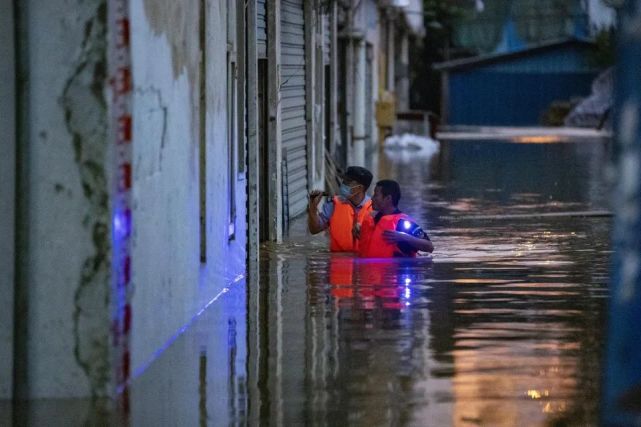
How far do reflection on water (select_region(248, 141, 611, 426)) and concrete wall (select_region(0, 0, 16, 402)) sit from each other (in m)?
1.24

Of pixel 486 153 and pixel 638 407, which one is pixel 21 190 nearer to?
pixel 638 407

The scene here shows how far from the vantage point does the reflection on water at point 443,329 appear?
7.33 meters

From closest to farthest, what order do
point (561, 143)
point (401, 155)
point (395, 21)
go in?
1. point (401, 155)
2. point (561, 143)
3. point (395, 21)

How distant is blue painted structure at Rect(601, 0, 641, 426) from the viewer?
4500 millimetres

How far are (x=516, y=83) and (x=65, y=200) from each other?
48.5 m

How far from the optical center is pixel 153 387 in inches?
309

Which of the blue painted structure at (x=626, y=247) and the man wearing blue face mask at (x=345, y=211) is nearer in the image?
the blue painted structure at (x=626, y=247)

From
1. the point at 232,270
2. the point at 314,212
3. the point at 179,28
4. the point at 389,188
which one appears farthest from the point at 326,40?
the point at 179,28

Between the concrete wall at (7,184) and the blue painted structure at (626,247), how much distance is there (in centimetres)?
360

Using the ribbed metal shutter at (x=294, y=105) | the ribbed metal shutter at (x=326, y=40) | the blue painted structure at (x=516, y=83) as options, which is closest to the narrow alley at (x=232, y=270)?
the ribbed metal shutter at (x=294, y=105)

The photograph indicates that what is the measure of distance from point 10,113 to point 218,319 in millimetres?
3093

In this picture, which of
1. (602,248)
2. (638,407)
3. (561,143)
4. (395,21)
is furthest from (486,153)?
(638,407)

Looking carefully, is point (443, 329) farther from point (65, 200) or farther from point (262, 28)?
point (262, 28)

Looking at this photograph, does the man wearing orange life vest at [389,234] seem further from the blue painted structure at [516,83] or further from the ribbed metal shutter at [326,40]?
the blue painted structure at [516,83]
